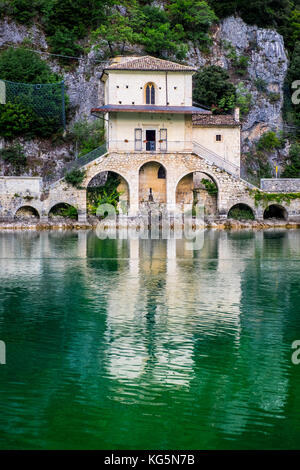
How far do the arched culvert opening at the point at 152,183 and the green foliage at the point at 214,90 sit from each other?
8291 millimetres

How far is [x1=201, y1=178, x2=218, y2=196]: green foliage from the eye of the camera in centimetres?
5519

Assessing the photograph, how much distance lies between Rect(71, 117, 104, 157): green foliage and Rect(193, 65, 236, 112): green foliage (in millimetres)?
8978

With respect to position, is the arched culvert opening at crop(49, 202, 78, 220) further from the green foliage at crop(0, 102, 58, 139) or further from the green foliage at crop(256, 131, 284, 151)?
the green foliage at crop(256, 131, 284, 151)

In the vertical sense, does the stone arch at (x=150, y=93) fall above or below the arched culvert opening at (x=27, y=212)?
above

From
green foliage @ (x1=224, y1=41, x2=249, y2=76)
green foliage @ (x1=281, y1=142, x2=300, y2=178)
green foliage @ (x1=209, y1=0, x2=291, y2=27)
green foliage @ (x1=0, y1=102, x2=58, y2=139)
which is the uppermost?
green foliage @ (x1=209, y1=0, x2=291, y2=27)

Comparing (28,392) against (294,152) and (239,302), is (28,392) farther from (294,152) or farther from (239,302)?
(294,152)

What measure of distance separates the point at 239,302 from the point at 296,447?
10239 millimetres

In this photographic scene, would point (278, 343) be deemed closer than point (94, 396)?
No

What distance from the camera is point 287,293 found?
2152 centimetres

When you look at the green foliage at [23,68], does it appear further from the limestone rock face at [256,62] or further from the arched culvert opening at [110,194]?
the limestone rock face at [256,62]

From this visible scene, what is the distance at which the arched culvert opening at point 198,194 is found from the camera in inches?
2189

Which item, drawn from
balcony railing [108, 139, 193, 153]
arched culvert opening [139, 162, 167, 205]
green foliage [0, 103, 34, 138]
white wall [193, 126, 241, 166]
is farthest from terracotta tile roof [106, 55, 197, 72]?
green foliage [0, 103, 34, 138]

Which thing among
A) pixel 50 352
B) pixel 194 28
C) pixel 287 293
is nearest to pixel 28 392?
pixel 50 352

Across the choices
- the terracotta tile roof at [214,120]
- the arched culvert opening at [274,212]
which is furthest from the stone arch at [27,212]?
the arched culvert opening at [274,212]
